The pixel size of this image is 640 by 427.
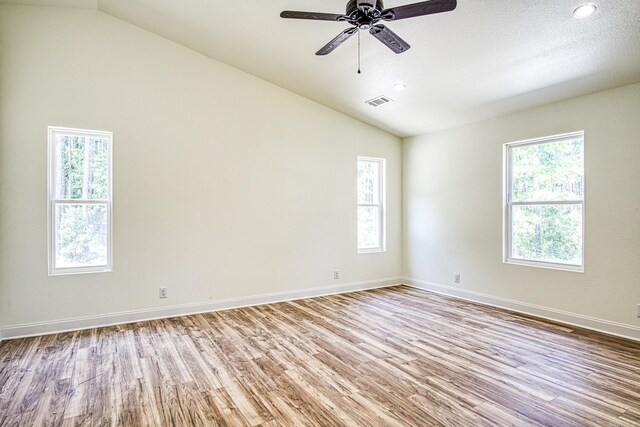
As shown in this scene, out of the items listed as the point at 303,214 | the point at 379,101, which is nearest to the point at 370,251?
the point at 303,214

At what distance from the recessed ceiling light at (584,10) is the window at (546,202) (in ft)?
5.47

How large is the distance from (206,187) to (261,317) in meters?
1.82

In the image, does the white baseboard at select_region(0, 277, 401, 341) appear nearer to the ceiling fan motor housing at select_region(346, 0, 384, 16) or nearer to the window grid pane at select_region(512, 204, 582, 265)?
the window grid pane at select_region(512, 204, 582, 265)

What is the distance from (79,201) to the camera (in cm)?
392

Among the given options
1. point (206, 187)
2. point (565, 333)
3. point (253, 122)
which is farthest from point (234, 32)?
point (565, 333)

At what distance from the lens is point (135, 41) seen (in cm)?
417

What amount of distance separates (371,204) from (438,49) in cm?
296

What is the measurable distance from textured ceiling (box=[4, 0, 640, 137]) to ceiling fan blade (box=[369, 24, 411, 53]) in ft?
1.79

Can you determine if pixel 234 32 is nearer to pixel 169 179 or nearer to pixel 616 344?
pixel 169 179

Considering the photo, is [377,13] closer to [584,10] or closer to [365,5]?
[365,5]

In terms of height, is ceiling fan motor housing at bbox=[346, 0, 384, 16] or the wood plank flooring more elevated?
ceiling fan motor housing at bbox=[346, 0, 384, 16]

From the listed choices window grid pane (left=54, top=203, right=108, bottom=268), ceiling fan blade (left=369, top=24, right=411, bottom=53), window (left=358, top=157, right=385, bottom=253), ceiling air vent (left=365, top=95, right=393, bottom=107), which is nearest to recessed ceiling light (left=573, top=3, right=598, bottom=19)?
ceiling fan blade (left=369, top=24, right=411, bottom=53)

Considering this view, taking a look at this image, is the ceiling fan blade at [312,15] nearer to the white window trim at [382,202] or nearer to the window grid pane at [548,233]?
the window grid pane at [548,233]

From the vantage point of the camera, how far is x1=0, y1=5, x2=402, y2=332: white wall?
365 centimetres
